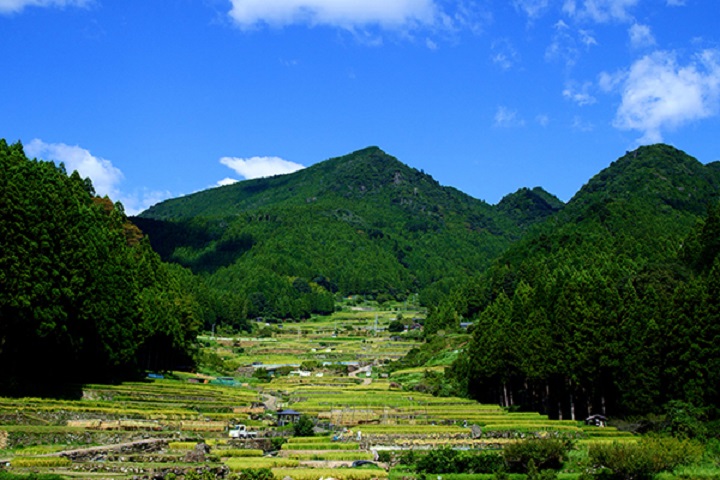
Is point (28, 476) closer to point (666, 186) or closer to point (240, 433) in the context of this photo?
point (240, 433)

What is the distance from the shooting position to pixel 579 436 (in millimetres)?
34438

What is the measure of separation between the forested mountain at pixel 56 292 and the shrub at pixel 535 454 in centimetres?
2458

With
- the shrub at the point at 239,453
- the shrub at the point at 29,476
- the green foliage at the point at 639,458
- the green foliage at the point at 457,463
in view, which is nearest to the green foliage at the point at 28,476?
the shrub at the point at 29,476

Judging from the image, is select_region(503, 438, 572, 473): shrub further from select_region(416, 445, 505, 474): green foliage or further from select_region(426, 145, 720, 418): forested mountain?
select_region(426, 145, 720, 418): forested mountain

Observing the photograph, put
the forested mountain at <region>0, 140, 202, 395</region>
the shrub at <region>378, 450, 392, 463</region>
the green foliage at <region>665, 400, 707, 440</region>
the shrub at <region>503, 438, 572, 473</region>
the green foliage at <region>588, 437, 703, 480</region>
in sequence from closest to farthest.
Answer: the green foliage at <region>588, 437, 703, 480</region> → the shrub at <region>503, 438, 572, 473</region> → the shrub at <region>378, 450, 392, 463</region> → the green foliage at <region>665, 400, 707, 440</region> → the forested mountain at <region>0, 140, 202, 395</region>

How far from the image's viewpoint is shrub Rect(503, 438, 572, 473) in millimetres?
27547

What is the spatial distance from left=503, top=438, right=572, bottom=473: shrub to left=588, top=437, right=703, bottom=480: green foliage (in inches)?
58.3

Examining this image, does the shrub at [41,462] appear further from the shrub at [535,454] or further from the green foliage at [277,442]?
the shrub at [535,454]

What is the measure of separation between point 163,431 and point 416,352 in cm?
6363

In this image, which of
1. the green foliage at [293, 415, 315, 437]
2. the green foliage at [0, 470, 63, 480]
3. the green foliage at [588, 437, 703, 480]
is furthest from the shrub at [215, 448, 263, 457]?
the green foliage at [588, 437, 703, 480]

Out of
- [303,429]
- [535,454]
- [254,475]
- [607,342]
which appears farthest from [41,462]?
[607,342]

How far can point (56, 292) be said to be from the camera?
120 ft

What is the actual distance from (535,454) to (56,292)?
86.4 feet

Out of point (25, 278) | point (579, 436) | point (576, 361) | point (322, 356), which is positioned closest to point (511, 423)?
point (579, 436)
